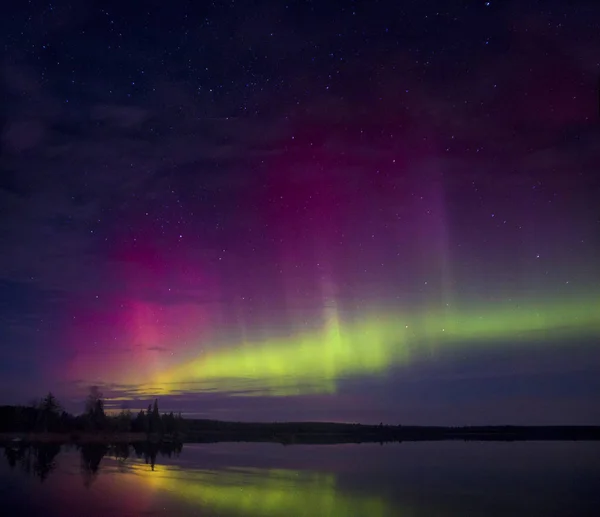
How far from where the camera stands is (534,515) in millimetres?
24016

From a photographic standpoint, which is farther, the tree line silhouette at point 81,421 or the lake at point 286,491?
the tree line silhouette at point 81,421

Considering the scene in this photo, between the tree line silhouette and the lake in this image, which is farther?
the tree line silhouette

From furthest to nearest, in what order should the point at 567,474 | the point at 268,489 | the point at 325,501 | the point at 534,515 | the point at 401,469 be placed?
1. the point at 401,469
2. the point at 567,474
3. the point at 268,489
4. the point at 325,501
5. the point at 534,515

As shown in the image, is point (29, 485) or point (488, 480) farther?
point (488, 480)

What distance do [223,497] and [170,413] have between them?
371ft

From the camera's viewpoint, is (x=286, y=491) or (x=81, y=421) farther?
(x=81, y=421)

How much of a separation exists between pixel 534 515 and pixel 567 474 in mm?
21267

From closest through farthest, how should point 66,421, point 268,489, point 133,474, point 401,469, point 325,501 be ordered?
point 325,501 → point 268,489 → point 133,474 → point 401,469 → point 66,421

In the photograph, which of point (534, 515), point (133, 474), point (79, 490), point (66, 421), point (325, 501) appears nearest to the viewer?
point (534, 515)

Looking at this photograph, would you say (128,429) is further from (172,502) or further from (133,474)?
(172,502)

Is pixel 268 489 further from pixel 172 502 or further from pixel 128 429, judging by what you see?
pixel 128 429

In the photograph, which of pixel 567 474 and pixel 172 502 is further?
pixel 567 474

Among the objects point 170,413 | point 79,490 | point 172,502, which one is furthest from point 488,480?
point 170,413

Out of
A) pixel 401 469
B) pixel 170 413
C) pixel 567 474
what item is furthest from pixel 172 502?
pixel 170 413
